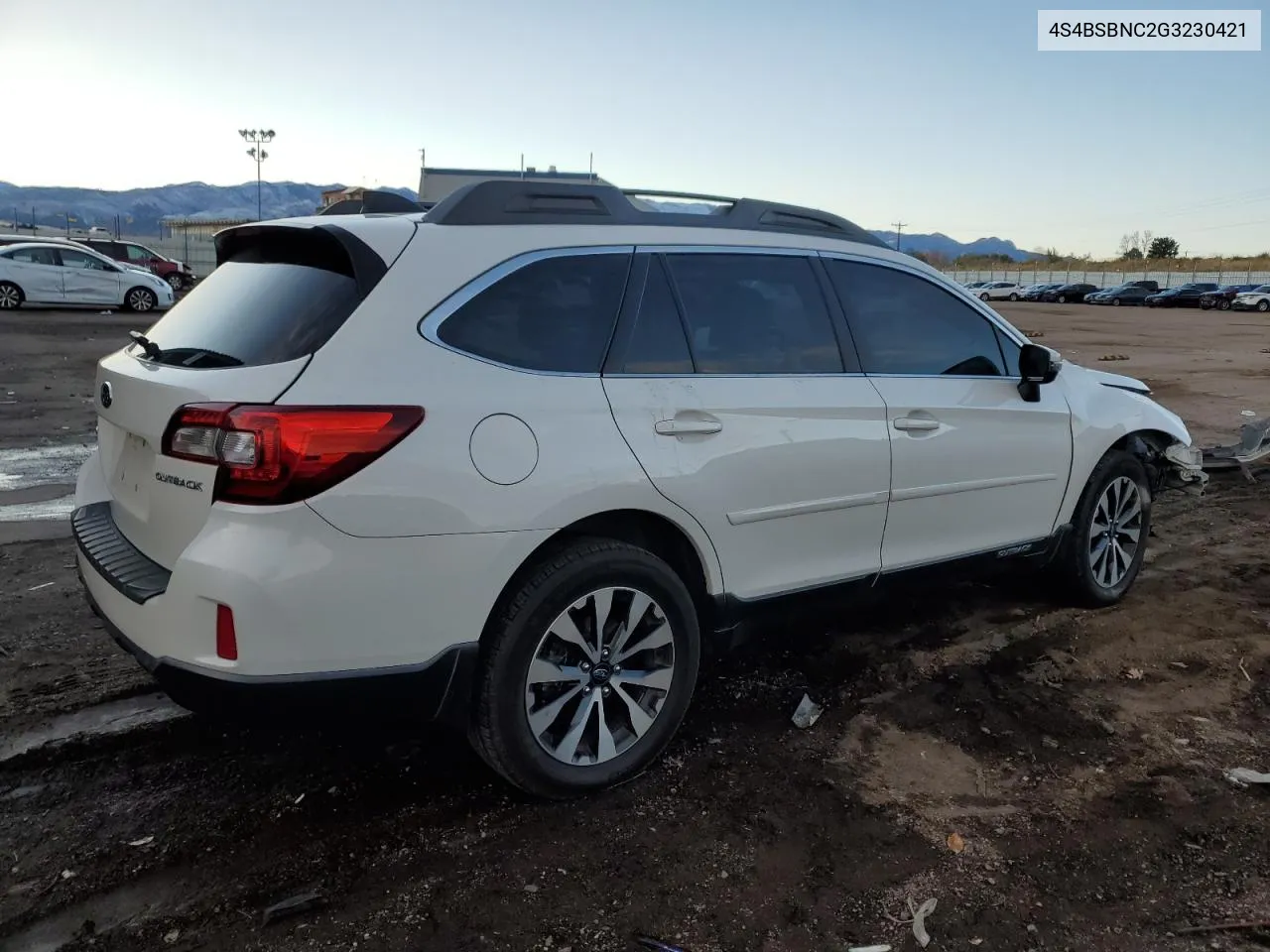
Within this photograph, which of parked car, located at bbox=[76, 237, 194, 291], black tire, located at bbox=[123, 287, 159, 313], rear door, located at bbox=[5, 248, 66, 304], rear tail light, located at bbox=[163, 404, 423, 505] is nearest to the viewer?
rear tail light, located at bbox=[163, 404, 423, 505]

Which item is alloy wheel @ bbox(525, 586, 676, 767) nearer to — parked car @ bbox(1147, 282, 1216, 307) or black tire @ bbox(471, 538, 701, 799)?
black tire @ bbox(471, 538, 701, 799)

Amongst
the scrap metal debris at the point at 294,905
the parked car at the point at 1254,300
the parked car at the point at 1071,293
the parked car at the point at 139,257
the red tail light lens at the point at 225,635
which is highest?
the parked car at the point at 1071,293

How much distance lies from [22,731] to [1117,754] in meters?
3.89

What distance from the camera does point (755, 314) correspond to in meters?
3.50

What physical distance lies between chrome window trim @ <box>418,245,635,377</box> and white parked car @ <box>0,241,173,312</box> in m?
23.2

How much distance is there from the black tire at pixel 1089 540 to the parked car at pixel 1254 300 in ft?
179

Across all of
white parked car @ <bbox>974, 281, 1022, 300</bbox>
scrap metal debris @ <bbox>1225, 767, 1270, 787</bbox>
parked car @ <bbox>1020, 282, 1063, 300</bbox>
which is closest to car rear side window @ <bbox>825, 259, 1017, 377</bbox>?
scrap metal debris @ <bbox>1225, 767, 1270, 787</bbox>

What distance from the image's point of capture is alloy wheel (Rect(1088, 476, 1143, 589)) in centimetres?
482

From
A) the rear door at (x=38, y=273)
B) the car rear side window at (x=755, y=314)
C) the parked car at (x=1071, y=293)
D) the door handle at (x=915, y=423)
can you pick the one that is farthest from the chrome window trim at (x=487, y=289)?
the parked car at (x=1071, y=293)

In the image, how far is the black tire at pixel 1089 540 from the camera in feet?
15.4

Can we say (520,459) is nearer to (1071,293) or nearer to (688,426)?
(688,426)

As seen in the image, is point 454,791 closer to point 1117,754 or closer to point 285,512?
point 285,512

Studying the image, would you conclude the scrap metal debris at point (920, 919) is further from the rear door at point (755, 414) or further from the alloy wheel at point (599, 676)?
the rear door at point (755, 414)

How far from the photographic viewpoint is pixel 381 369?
2.61 metres
